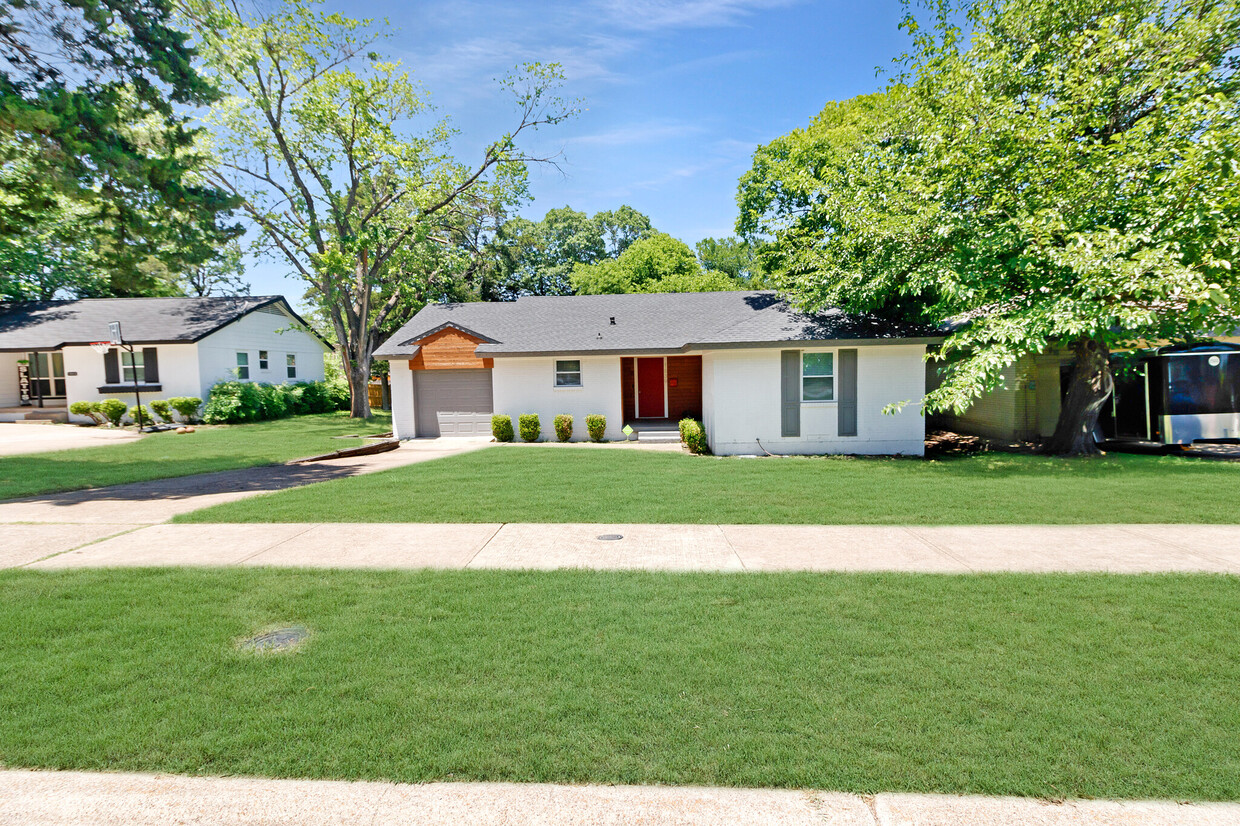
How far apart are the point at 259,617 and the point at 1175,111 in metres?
15.8

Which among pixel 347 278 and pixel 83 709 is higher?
pixel 347 278

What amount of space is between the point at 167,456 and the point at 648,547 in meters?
14.7

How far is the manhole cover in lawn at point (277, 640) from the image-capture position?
13.9 feet

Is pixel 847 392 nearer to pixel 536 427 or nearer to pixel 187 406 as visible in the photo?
pixel 536 427

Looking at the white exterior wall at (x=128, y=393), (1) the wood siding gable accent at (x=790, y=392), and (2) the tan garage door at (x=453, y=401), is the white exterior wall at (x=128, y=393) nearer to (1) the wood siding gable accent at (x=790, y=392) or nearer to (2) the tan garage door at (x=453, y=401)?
(2) the tan garage door at (x=453, y=401)

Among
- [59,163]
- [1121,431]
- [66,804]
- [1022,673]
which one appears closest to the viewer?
[66,804]

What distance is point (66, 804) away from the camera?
2756mm

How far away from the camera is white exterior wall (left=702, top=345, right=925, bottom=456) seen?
Answer: 564 inches

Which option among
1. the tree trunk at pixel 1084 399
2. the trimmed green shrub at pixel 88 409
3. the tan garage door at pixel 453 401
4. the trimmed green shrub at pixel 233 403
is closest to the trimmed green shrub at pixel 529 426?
the tan garage door at pixel 453 401

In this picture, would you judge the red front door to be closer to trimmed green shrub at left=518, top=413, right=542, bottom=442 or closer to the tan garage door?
trimmed green shrub at left=518, top=413, right=542, bottom=442

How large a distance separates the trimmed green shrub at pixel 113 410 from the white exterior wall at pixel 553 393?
15749mm

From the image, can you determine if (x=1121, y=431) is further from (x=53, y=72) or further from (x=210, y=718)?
(x=53, y=72)

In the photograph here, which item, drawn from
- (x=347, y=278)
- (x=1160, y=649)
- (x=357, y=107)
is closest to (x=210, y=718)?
(x=1160, y=649)

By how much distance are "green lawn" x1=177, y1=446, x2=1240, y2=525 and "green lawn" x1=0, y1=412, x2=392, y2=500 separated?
15.4ft
